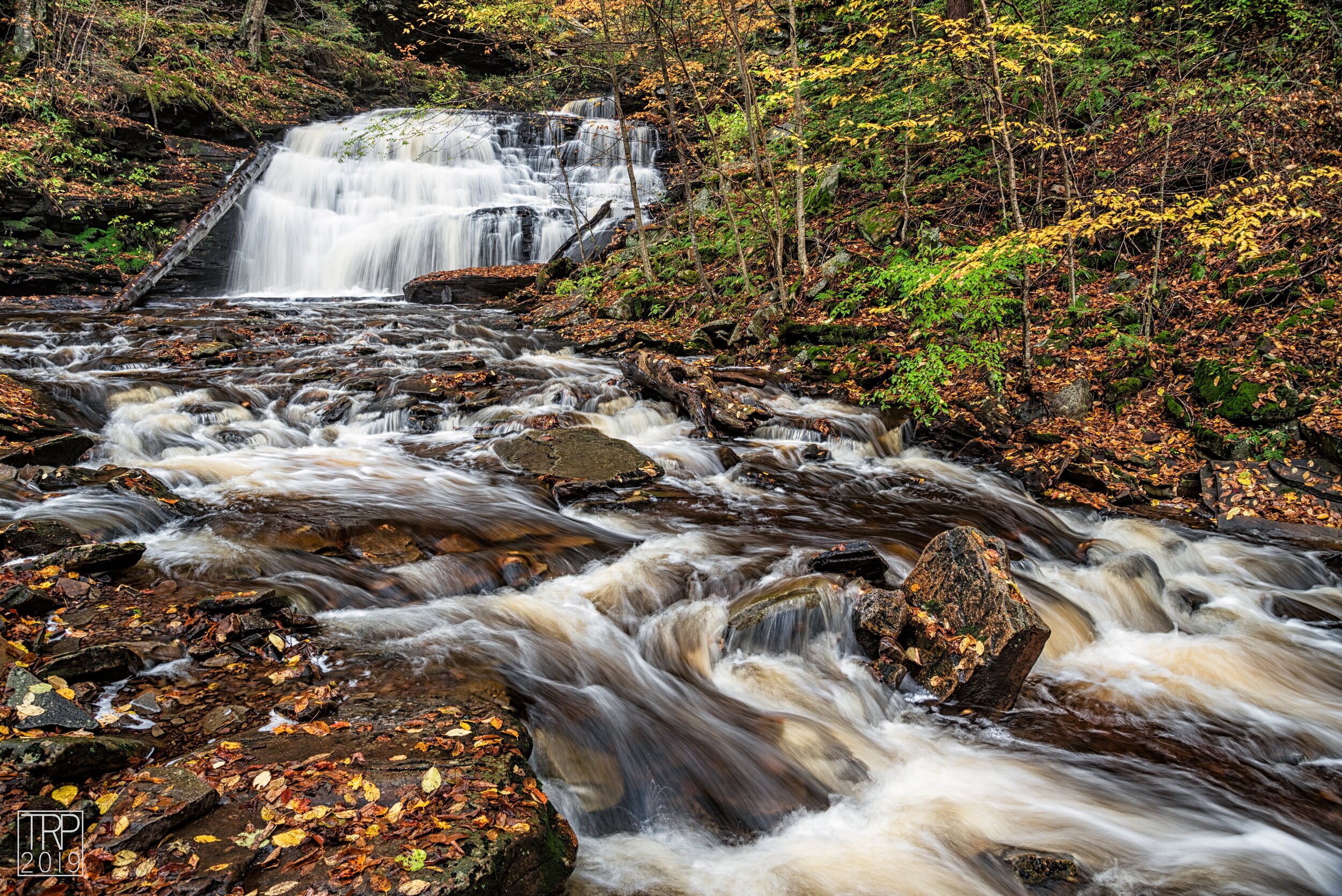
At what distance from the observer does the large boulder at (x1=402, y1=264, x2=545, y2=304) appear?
1772 centimetres

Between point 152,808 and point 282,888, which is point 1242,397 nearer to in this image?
point 282,888

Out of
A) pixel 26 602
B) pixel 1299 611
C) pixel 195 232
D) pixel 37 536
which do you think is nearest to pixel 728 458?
pixel 1299 611

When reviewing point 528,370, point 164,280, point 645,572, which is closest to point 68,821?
point 645,572

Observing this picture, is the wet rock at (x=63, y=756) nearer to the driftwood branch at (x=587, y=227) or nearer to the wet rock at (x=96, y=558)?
the wet rock at (x=96, y=558)

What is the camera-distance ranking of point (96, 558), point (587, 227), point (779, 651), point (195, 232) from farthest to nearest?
point (587, 227) < point (195, 232) < point (779, 651) < point (96, 558)

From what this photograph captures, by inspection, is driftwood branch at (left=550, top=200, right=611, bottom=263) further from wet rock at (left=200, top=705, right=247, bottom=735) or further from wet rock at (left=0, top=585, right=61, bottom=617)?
wet rock at (left=200, top=705, right=247, bottom=735)

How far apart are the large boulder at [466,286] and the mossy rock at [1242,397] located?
14233 mm

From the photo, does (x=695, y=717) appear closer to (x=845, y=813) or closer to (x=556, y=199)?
(x=845, y=813)

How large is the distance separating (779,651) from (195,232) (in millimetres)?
18395

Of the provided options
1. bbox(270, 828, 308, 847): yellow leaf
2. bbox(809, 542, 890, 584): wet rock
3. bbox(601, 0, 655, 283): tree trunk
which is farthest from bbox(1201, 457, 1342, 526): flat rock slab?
bbox(601, 0, 655, 283): tree trunk

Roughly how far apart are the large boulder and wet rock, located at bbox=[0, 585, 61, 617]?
14800 mm

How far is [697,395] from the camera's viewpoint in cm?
964

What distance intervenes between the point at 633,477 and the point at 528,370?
430cm

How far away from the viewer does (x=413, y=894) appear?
217cm
